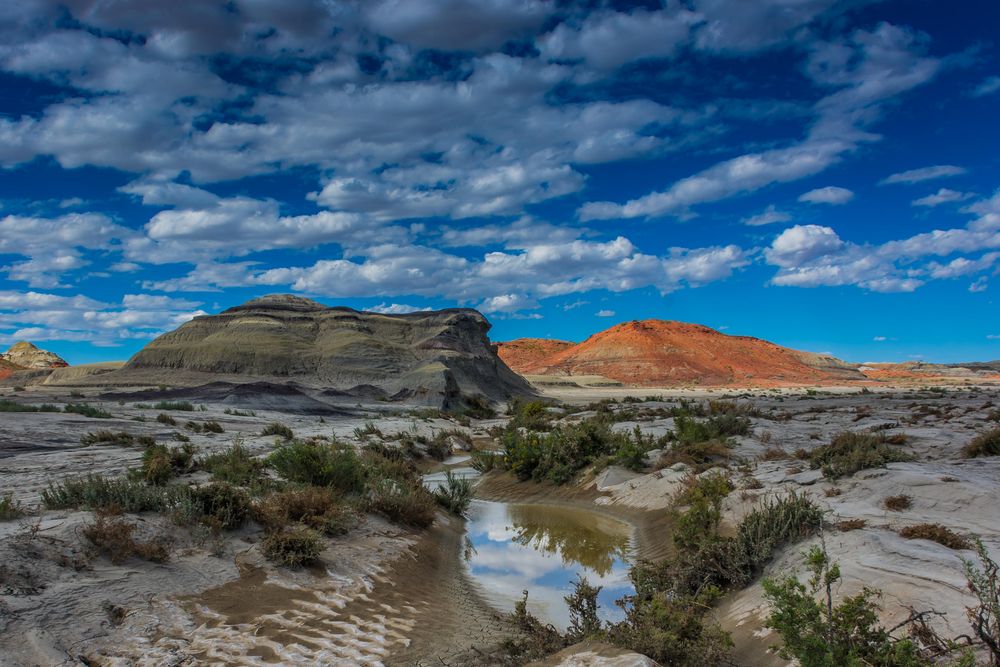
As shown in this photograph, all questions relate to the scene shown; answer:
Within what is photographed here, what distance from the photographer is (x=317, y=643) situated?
17.8ft

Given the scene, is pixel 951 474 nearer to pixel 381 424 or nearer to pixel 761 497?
pixel 761 497

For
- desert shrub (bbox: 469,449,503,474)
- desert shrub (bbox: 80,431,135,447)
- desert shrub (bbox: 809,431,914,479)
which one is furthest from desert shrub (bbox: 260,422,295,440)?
desert shrub (bbox: 809,431,914,479)

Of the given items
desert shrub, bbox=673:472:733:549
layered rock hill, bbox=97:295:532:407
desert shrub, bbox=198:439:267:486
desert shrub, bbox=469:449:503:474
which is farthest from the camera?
layered rock hill, bbox=97:295:532:407

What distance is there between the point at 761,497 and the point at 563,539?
328 centimetres

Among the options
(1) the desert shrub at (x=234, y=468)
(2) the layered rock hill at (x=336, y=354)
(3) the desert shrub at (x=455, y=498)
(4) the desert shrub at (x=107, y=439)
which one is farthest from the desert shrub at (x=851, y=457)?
(2) the layered rock hill at (x=336, y=354)

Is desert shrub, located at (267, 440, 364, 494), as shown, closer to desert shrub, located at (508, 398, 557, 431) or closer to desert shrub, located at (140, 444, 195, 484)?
desert shrub, located at (140, 444, 195, 484)

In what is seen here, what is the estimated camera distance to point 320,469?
10242 mm

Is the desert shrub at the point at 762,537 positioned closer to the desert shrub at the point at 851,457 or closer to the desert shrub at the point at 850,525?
the desert shrub at the point at 850,525

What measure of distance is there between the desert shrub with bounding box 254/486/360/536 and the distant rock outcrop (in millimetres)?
134466

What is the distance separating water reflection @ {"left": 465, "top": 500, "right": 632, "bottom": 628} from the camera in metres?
7.40

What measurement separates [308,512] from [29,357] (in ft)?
493

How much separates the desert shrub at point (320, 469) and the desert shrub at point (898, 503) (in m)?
7.78

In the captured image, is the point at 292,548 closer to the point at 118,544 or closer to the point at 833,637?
the point at 118,544

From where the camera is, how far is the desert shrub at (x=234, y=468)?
9.97 m
